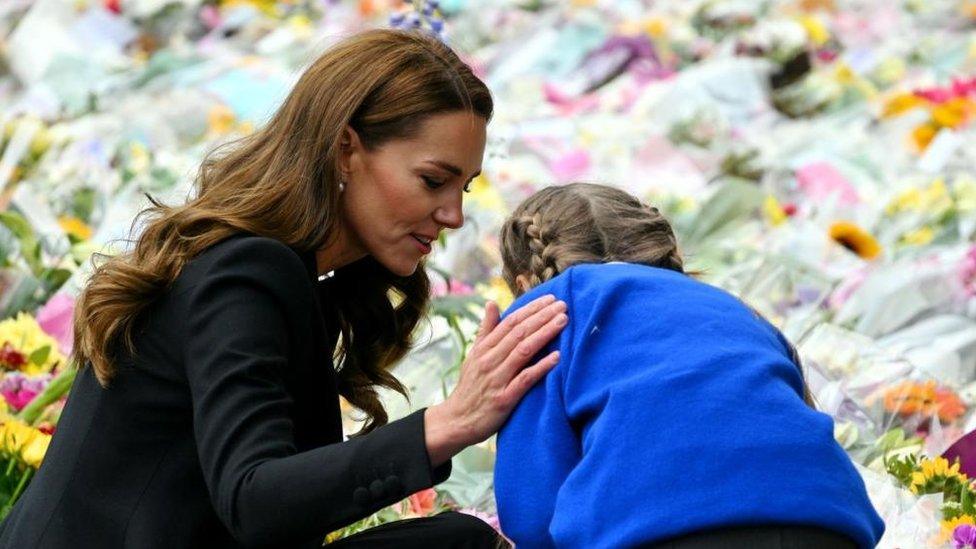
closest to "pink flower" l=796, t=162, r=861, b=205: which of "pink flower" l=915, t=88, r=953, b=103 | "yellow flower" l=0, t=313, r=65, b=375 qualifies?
"pink flower" l=915, t=88, r=953, b=103

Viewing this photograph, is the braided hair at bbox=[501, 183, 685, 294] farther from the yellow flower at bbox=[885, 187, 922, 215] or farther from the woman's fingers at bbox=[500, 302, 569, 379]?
the yellow flower at bbox=[885, 187, 922, 215]

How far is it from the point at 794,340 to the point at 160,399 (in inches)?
59.9

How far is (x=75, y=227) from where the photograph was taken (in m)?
3.95

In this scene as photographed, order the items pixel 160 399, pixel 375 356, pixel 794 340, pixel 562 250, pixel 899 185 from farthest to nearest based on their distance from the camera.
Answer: pixel 899 185
pixel 794 340
pixel 375 356
pixel 562 250
pixel 160 399

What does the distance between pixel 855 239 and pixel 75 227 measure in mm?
1919

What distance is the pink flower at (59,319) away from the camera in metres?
3.16

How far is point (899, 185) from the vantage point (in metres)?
4.58

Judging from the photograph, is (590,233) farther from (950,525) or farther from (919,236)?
(919,236)

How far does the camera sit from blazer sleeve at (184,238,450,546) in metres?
1.81

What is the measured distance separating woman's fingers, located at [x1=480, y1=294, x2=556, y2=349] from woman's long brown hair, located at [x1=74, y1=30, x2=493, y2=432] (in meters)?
0.28

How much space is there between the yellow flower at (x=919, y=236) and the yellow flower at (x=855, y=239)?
81 mm

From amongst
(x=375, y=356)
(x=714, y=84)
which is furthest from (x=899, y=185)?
(x=375, y=356)

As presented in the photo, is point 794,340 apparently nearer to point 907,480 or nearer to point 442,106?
point 907,480

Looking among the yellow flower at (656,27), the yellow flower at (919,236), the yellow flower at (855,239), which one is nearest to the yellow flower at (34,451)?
the yellow flower at (855,239)
